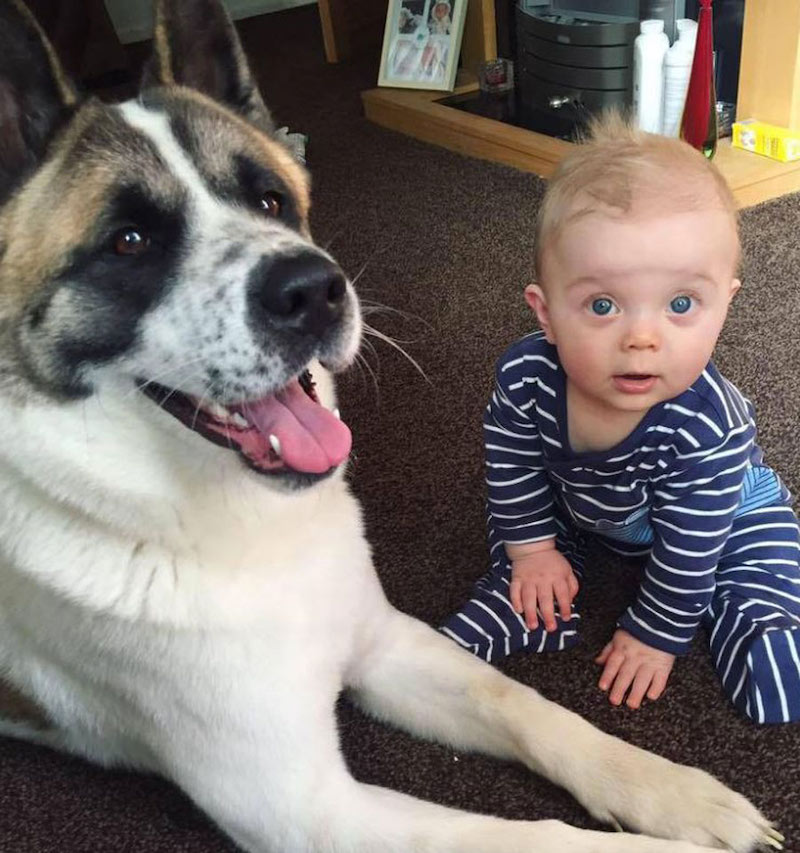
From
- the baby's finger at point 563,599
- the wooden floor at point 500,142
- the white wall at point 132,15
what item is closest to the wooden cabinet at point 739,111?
the wooden floor at point 500,142

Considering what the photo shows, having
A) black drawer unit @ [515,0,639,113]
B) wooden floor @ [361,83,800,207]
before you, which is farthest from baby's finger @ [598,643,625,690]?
black drawer unit @ [515,0,639,113]

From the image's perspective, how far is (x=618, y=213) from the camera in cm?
106

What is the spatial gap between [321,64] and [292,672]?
3925 mm

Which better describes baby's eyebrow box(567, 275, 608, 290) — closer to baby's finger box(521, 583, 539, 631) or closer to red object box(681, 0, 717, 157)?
baby's finger box(521, 583, 539, 631)

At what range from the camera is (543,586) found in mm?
1315

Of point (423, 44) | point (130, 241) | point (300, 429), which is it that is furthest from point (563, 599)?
point (423, 44)

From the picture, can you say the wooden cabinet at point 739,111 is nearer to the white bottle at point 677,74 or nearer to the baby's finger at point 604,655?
the white bottle at point 677,74

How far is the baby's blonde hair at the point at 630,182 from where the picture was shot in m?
1.06

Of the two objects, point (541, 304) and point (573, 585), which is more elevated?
point (541, 304)

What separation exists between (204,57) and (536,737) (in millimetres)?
894

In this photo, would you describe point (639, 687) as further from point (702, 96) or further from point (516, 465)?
point (702, 96)

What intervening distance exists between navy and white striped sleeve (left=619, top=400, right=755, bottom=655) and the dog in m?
0.21

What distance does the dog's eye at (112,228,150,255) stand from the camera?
0.93 m

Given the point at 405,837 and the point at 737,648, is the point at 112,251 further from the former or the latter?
the point at 737,648
